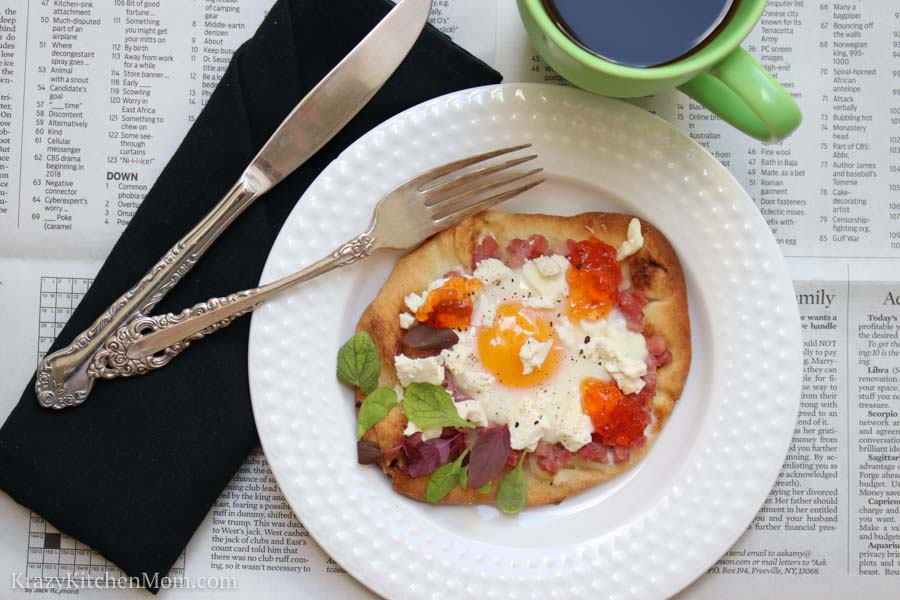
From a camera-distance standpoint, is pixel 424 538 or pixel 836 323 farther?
pixel 836 323

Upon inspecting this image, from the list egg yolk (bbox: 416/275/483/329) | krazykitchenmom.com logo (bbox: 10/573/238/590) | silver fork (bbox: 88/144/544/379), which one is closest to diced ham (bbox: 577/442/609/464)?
egg yolk (bbox: 416/275/483/329)

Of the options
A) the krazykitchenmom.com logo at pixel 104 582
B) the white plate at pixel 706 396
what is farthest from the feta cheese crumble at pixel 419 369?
the krazykitchenmom.com logo at pixel 104 582

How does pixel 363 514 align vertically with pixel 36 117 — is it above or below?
below

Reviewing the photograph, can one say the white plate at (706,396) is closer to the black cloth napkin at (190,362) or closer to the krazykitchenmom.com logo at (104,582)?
the black cloth napkin at (190,362)

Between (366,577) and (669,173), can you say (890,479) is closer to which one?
(669,173)

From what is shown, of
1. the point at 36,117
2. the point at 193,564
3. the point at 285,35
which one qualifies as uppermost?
the point at 285,35

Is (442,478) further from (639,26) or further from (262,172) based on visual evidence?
(639,26)

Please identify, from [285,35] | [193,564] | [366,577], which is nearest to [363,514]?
[366,577]

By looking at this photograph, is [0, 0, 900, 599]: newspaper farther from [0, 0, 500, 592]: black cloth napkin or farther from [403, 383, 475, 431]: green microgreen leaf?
[403, 383, 475, 431]: green microgreen leaf
